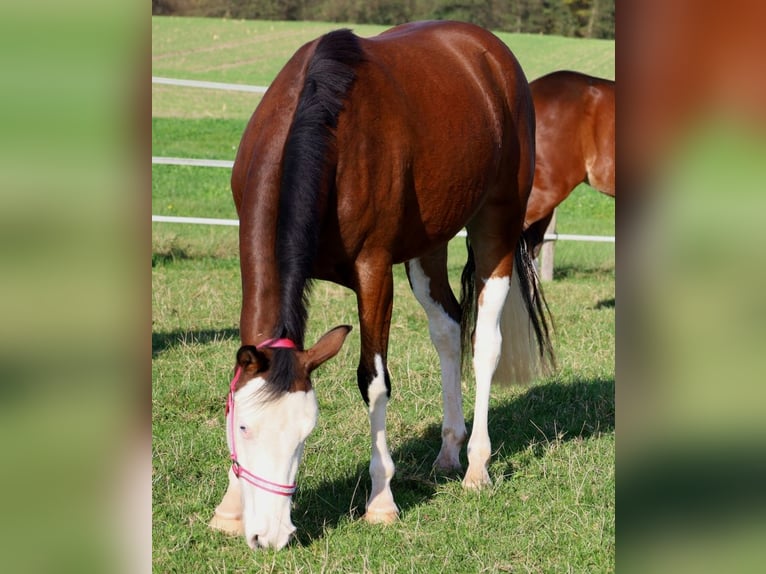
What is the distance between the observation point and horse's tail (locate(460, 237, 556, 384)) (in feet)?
16.2

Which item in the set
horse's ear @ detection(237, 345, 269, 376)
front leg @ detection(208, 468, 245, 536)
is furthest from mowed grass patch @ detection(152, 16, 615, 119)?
horse's ear @ detection(237, 345, 269, 376)

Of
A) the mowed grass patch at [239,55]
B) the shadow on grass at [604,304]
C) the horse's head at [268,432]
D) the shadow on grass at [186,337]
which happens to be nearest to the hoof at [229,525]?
the horse's head at [268,432]

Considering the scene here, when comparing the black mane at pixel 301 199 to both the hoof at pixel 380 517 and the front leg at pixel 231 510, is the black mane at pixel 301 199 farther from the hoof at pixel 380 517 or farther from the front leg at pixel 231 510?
the hoof at pixel 380 517

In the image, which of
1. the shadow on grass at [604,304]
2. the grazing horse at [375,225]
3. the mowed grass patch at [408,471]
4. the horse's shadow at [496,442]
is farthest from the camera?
the shadow on grass at [604,304]

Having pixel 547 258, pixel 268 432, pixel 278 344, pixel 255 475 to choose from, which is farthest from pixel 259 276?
pixel 547 258

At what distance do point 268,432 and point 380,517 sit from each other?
1.00 meters

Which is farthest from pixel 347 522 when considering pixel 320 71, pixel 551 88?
pixel 551 88

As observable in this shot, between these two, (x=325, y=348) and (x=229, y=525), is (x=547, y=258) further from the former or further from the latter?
(x=325, y=348)

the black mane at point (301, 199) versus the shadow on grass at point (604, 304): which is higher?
the black mane at point (301, 199)

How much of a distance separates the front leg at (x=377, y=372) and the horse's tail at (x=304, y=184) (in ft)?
1.40

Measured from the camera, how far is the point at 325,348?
309cm

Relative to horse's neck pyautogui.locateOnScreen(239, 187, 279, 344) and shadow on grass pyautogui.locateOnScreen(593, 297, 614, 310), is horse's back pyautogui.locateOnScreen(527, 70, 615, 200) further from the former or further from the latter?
horse's neck pyautogui.locateOnScreen(239, 187, 279, 344)

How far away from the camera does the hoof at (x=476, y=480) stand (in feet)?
13.8

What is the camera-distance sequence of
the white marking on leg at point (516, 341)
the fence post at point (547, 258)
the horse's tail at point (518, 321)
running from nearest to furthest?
the horse's tail at point (518, 321)
the white marking on leg at point (516, 341)
the fence post at point (547, 258)
